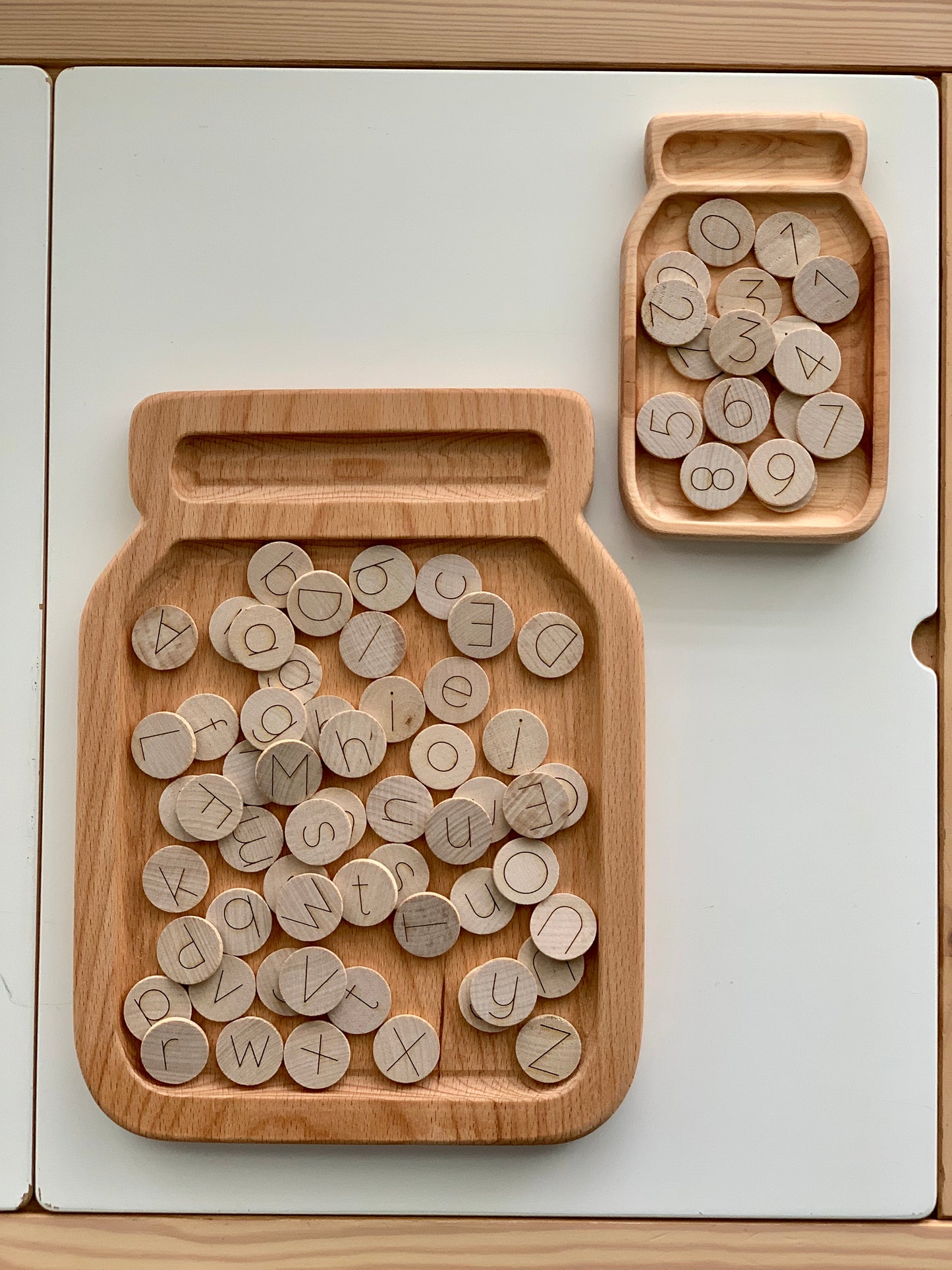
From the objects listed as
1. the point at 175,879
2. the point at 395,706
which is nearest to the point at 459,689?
the point at 395,706

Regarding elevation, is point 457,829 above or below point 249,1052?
above

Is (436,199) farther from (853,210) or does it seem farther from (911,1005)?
(911,1005)

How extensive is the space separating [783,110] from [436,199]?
28 cm

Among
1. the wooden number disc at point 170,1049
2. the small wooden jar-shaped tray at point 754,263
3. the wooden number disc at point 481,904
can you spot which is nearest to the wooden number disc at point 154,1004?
the wooden number disc at point 170,1049

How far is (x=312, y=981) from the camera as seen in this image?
0.72m

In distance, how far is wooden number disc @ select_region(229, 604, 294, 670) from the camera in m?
0.74

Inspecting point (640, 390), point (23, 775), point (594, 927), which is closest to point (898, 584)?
point (640, 390)

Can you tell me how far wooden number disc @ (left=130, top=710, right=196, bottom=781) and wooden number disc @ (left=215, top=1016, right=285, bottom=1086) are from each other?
19cm

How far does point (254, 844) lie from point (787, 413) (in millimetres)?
516

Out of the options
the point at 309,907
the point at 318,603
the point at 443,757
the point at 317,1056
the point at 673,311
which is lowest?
the point at 317,1056

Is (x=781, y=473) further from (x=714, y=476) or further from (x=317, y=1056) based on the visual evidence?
(x=317, y=1056)

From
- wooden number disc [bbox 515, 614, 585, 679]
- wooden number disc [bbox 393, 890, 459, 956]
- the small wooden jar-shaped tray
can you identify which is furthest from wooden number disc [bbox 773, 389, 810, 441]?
wooden number disc [bbox 393, 890, 459, 956]

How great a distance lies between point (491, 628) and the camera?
73 centimetres

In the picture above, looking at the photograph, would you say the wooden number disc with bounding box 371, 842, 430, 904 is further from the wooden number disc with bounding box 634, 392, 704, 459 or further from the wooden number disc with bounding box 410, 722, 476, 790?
the wooden number disc with bounding box 634, 392, 704, 459
